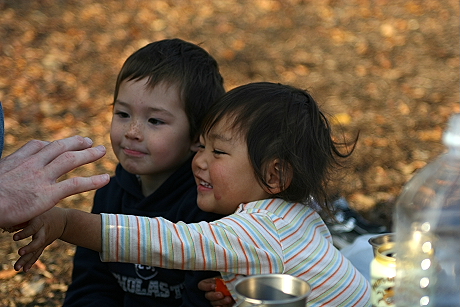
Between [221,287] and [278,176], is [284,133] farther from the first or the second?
[221,287]

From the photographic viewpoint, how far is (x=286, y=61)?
6871 millimetres

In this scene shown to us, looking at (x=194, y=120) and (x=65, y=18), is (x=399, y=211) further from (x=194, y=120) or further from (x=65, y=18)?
(x=65, y=18)

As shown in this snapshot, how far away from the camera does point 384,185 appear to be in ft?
16.6

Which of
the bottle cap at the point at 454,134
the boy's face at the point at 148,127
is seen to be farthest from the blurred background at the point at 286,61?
the bottle cap at the point at 454,134

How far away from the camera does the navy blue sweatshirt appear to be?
266 cm

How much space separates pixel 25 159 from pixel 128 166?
2.82ft

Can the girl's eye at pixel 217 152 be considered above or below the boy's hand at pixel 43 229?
above

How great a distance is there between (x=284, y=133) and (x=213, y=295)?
632 millimetres

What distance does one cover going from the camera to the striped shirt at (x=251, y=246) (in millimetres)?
1950

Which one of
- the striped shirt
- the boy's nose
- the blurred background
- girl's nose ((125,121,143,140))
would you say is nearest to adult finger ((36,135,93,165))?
the striped shirt

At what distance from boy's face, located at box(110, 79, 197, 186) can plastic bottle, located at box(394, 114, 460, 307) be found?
1.25 metres

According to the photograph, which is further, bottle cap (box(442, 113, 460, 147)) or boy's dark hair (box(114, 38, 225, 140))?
boy's dark hair (box(114, 38, 225, 140))

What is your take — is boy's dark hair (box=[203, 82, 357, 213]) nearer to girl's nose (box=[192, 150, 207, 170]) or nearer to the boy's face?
girl's nose (box=[192, 150, 207, 170])

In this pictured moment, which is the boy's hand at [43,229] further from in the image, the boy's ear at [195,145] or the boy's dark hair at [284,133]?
the boy's ear at [195,145]
